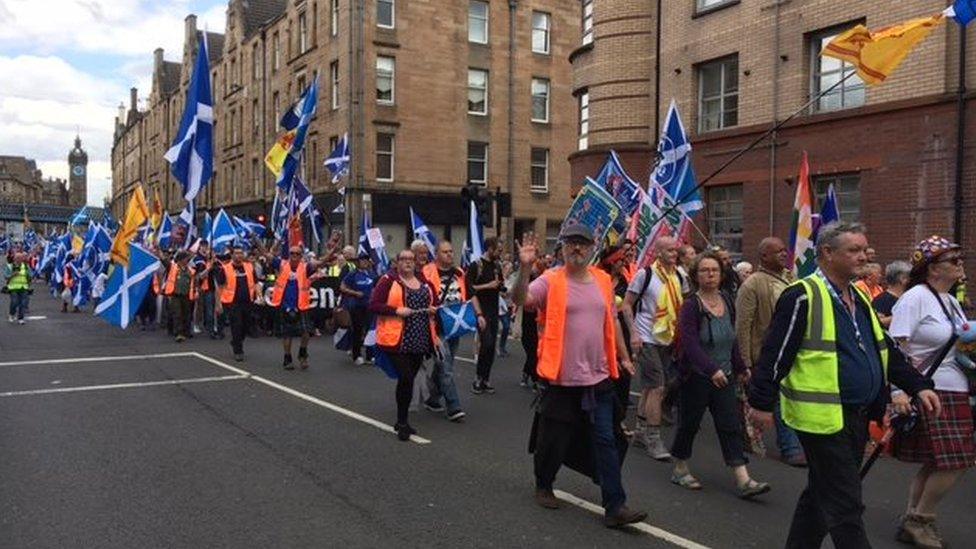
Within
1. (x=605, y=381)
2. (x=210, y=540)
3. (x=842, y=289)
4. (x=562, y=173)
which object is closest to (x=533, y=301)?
(x=605, y=381)

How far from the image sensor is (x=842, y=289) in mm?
3984

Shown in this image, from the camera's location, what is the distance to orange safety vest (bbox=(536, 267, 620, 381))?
536 cm

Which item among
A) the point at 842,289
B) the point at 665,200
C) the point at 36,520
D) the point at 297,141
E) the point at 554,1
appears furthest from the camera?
the point at 554,1

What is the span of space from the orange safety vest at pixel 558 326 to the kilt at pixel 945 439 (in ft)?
5.83

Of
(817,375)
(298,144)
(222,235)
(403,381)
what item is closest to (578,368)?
(817,375)

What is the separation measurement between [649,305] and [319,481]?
3.09m

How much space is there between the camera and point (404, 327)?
25.4ft

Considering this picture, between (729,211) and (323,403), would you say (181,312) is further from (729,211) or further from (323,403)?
(729,211)

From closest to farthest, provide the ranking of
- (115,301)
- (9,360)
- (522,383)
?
(522,383) < (9,360) < (115,301)

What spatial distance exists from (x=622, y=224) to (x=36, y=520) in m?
6.28

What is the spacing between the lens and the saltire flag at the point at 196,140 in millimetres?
14320

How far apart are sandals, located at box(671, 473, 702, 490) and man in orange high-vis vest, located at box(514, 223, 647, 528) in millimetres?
819

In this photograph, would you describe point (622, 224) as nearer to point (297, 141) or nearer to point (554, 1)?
point (297, 141)

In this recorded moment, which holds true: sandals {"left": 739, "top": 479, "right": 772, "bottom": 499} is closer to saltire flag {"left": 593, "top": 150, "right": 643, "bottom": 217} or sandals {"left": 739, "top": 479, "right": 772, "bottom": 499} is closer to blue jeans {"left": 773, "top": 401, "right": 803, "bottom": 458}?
blue jeans {"left": 773, "top": 401, "right": 803, "bottom": 458}
